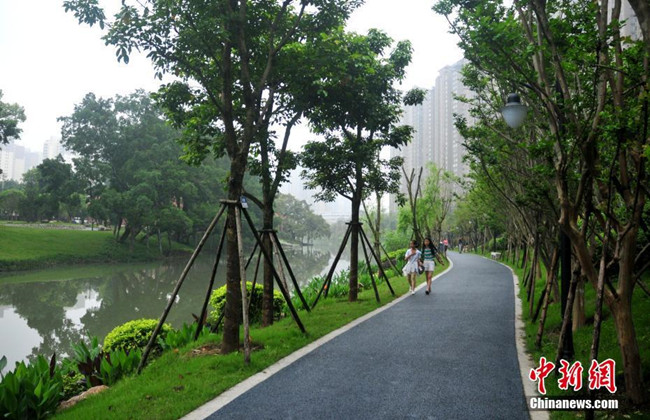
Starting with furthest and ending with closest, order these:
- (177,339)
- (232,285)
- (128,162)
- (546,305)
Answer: (128,162)
(177,339)
(232,285)
(546,305)

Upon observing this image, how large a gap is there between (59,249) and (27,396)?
1497 inches

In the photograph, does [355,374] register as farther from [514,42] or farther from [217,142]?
[217,142]

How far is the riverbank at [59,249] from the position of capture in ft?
107

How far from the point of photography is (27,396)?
4.84 metres

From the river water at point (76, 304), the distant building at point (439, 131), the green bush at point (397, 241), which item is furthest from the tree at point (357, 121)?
the distant building at point (439, 131)

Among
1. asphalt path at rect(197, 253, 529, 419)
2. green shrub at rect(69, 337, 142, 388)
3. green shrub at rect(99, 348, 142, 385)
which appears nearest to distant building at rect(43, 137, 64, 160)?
green shrub at rect(69, 337, 142, 388)

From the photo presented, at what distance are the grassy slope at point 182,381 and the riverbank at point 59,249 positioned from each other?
101 feet

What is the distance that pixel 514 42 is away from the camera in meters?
5.92

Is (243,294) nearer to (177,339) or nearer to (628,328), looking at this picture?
(177,339)

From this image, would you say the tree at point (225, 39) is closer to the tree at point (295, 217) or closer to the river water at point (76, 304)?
the river water at point (76, 304)

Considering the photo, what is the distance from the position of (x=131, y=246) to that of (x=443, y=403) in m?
42.3

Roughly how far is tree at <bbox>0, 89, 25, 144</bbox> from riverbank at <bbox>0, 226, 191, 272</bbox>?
27.9 ft

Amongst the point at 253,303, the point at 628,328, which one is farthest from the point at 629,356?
the point at 253,303

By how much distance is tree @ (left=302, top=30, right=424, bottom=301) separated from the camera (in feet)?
31.7
